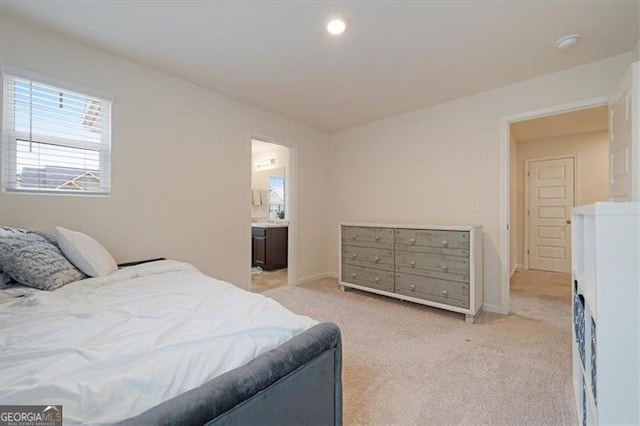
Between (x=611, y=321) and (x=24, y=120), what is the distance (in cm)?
349

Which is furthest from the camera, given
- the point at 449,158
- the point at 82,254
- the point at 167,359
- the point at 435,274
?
the point at 449,158

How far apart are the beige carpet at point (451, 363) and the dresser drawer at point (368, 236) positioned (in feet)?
2.31

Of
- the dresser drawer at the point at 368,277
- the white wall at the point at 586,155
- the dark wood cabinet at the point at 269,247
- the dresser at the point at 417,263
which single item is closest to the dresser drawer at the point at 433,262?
the dresser at the point at 417,263

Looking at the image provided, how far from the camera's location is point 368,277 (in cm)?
353

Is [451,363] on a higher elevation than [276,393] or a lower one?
lower

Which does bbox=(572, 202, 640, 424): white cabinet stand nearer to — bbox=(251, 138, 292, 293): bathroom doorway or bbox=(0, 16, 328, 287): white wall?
bbox=(0, 16, 328, 287): white wall

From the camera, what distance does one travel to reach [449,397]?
1.62 m

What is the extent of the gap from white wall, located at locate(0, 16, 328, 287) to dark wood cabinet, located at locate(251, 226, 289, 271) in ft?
4.95

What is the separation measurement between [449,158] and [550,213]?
10.5ft

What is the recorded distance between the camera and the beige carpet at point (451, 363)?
4.96ft

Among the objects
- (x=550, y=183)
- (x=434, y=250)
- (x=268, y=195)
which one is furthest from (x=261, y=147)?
(x=550, y=183)

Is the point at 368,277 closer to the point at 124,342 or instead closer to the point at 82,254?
the point at 82,254

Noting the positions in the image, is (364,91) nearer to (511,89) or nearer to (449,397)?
(511,89)

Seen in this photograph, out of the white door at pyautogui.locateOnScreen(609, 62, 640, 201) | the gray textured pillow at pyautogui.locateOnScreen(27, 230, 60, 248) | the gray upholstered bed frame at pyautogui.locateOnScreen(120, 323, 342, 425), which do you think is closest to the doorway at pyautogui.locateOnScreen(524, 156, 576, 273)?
the white door at pyautogui.locateOnScreen(609, 62, 640, 201)
